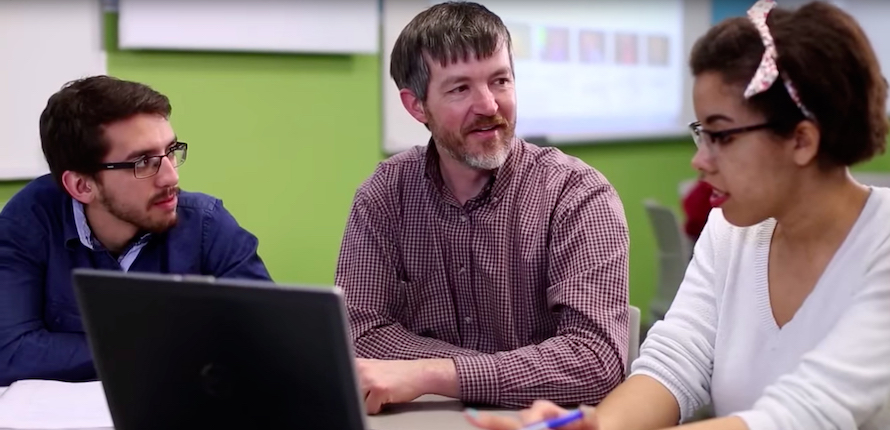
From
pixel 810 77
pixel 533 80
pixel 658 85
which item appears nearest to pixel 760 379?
pixel 810 77

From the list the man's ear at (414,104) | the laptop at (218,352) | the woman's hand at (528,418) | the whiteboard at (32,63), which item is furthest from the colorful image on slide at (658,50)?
the laptop at (218,352)

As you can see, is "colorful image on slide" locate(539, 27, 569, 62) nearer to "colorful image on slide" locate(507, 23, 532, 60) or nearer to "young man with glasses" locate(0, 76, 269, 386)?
"colorful image on slide" locate(507, 23, 532, 60)

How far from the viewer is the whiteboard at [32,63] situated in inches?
105

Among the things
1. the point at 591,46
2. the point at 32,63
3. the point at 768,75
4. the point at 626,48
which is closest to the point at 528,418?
the point at 768,75

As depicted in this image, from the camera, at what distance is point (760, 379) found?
142cm

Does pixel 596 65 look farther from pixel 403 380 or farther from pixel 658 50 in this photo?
pixel 403 380

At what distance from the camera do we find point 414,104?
2.04m

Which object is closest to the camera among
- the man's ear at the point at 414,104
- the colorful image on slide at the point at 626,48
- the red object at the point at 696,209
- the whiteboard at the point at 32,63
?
the man's ear at the point at 414,104

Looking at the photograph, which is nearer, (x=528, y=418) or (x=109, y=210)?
(x=528, y=418)

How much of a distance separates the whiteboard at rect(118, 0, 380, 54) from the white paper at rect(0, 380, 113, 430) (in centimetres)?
138

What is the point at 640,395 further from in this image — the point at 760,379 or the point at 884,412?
the point at 884,412

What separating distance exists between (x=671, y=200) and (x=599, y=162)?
Result: 0.64 meters

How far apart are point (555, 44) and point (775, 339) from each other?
9.79ft

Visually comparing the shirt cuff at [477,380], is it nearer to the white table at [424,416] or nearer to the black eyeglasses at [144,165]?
the white table at [424,416]
